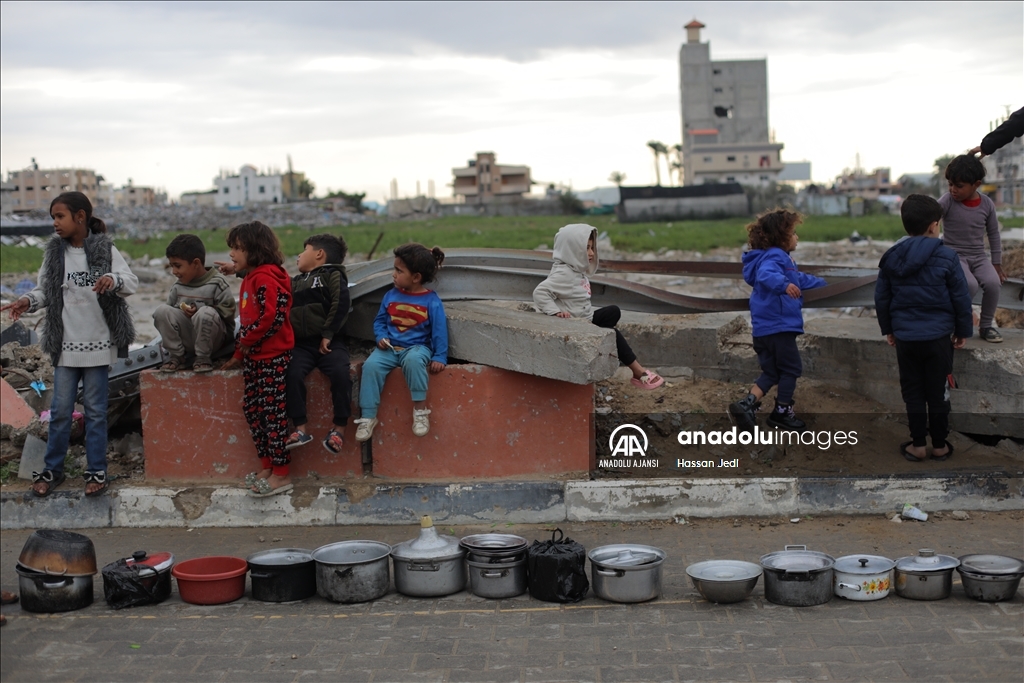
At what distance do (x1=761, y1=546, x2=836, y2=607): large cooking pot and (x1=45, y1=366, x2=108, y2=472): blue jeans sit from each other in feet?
12.7

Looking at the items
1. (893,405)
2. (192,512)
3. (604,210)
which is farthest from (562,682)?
(604,210)

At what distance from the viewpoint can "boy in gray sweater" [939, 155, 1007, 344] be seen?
20.7 ft

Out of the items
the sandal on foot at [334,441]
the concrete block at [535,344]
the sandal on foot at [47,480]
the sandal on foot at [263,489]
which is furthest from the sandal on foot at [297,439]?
the sandal on foot at [47,480]

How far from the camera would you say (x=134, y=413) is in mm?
7066

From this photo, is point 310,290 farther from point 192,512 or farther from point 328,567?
point 328,567

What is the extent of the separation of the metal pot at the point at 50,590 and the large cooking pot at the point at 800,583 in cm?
314

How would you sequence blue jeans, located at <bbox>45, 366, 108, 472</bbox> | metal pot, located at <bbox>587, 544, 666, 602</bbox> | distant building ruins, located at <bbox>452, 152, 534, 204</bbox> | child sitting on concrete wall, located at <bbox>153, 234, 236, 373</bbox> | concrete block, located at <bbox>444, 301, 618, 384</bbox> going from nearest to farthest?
metal pot, located at <bbox>587, 544, 666, 602</bbox>, concrete block, located at <bbox>444, 301, 618, 384</bbox>, blue jeans, located at <bbox>45, 366, 108, 472</bbox>, child sitting on concrete wall, located at <bbox>153, 234, 236, 373</bbox>, distant building ruins, located at <bbox>452, 152, 534, 204</bbox>

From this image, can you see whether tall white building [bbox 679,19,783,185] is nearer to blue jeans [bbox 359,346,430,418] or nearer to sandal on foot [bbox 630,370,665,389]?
sandal on foot [bbox 630,370,665,389]

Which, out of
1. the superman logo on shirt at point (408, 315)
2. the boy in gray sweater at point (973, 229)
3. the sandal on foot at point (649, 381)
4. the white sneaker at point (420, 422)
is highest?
the boy in gray sweater at point (973, 229)

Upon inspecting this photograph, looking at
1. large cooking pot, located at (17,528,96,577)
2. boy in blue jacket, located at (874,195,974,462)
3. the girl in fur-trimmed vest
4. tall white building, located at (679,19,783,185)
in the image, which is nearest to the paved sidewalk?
large cooking pot, located at (17,528,96,577)

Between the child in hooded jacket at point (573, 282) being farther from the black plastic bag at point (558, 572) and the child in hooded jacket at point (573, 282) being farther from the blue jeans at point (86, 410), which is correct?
the blue jeans at point (86, 410)

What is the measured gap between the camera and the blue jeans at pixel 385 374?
18.9 feet

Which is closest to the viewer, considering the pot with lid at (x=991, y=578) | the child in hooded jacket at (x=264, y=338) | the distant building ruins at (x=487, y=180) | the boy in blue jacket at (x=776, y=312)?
the pot with lid at (x=991, y=578)

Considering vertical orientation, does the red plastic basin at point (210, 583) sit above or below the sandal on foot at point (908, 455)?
A: below
